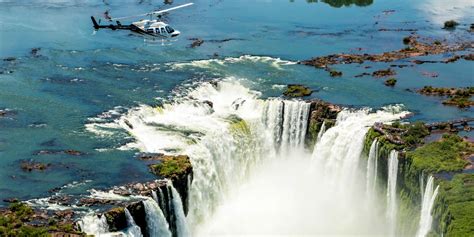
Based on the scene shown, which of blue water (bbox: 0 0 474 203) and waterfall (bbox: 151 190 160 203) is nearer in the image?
waterfall (bbox: 151 190 160 203)

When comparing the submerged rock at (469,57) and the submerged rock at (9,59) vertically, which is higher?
the submerged rock at (9,59)

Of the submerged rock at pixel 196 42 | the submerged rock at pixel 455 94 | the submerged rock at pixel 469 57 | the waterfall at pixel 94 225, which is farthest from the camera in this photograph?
the submerged rock at pixel 196 42

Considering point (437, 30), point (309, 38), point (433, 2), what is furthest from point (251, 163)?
point (433, 2)

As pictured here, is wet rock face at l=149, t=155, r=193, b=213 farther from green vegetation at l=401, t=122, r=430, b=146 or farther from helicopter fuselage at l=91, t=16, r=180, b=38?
helicopter fuselage at l=91, t=16, r=180, b=38

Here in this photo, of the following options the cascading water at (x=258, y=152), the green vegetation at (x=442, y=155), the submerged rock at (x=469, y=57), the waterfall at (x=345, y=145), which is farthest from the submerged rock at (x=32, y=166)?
the submerged rock at (x=469, y=57)

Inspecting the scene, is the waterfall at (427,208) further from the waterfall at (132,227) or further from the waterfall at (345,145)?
the waterfall at (132,227)

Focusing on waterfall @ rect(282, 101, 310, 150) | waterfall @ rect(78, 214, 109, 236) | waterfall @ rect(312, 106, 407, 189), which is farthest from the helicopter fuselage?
waterfall @ rect(78, 214, 109, 236)
